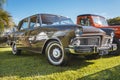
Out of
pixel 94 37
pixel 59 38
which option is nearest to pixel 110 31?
pixel 94 37

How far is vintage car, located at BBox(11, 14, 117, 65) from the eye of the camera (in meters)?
5.43

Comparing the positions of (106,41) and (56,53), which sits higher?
(106,41)

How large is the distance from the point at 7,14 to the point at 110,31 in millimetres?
12526

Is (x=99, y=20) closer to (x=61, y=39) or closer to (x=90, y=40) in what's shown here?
(x=90, y=40)

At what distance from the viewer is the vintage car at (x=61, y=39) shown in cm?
543

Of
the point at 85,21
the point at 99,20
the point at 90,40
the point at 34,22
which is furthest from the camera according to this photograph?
the point at 99,20

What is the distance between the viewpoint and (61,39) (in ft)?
18.7

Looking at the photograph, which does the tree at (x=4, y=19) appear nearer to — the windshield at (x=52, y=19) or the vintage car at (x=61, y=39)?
the vintage car at (x=61, y=39)

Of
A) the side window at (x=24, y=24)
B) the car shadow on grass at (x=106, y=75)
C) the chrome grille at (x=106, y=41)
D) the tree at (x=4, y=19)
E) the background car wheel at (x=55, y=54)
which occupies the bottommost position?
the car shadow on grass at (x=106, y=75)

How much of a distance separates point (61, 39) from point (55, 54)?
581 mm

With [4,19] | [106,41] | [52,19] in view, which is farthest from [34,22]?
[4,19]

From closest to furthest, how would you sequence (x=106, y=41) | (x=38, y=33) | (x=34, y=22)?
(x=106, y=41), (x=38, y=33), (x=34, y=22)

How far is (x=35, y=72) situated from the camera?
5.17 metres

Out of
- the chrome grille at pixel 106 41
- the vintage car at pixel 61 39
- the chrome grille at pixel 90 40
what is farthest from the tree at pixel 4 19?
the chrome grille at pixel 90 40
